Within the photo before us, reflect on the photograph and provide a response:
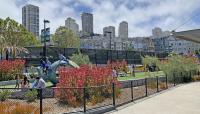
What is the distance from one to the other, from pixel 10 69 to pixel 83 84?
13.5 metres

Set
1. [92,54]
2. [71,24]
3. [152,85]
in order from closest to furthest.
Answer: [152,85]
[92,54]
[71,24]

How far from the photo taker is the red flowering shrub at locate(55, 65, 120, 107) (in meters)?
14.7

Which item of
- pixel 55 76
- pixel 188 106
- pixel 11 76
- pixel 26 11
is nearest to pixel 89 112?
pixel 188 106

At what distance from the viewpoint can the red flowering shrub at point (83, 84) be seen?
14.7 m

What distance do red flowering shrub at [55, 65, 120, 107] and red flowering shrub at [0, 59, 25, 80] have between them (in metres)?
12.3

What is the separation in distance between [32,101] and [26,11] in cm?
12681

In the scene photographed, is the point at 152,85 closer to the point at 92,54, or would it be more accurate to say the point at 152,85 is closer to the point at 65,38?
the point at 92,54

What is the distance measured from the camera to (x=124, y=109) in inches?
546

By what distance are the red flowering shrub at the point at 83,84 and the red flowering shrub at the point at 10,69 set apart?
12319 mm

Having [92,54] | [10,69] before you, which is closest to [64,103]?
[10,69]

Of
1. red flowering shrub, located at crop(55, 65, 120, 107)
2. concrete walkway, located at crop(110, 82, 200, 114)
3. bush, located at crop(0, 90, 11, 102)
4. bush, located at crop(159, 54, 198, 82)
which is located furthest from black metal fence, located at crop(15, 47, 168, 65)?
concrete walkway, located at crop(110, 82, 200, 114)

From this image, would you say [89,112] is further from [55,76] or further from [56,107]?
[55,76]

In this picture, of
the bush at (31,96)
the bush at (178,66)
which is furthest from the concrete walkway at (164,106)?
the bush at (178,66)

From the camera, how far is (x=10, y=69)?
27203mm
